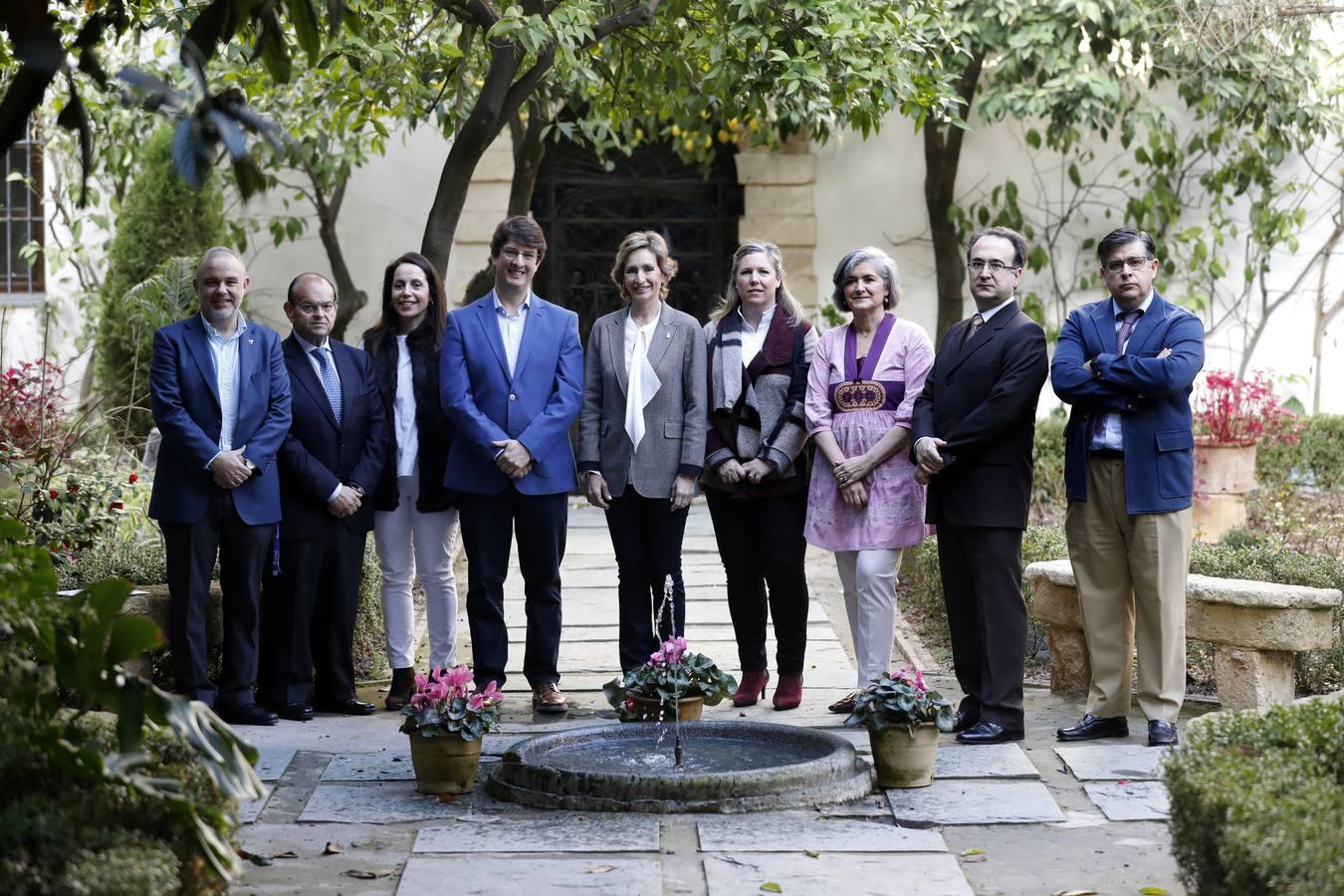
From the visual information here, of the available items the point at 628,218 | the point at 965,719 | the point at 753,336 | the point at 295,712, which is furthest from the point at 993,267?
the point at 628,218

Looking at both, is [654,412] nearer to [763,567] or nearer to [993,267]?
[763,567]

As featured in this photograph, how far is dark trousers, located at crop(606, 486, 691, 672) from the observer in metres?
6.19

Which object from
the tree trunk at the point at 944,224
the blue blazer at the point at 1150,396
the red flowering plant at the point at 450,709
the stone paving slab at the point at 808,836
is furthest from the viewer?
the tree trunk at the point at 944,224

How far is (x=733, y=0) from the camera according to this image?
709 cm

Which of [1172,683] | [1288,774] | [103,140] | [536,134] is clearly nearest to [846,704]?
[1172,683]

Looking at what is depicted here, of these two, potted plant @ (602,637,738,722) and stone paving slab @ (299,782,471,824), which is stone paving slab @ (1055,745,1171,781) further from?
stone paving slab @ (299,782,471,824)

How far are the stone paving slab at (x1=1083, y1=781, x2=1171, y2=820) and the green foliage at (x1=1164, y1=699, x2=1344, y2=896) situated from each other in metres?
0.78

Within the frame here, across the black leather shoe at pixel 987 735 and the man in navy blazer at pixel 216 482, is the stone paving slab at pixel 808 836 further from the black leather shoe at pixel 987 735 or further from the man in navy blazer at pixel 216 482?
the man in navy blazer at pixel 216 482

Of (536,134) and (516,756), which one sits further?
(536,134)

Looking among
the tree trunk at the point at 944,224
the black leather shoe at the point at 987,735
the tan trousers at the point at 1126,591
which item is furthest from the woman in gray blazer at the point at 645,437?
the tree trunk at the point at 944,224

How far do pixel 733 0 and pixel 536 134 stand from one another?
322 cm

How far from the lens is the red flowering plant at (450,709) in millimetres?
4895

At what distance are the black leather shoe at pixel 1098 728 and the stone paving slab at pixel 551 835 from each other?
5.77ft

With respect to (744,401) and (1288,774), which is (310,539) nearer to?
(744,401)
